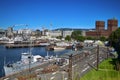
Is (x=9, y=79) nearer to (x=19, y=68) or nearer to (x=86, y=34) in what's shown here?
(x=19, y=68)

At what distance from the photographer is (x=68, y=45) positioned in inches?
2687

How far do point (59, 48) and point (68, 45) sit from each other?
4.58 m

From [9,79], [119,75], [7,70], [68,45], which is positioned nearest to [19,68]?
[7,70]

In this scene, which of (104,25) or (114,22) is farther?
(104,25)

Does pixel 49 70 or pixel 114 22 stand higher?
pixel 114 22

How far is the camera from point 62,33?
12269cm

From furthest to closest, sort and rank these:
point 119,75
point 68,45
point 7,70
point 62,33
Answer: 1. point 62,33
2. point 68,45
3. point 7,70
4. point 119,75

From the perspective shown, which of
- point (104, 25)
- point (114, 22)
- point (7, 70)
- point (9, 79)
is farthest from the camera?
point (104, 25)

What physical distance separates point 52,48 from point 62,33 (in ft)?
196

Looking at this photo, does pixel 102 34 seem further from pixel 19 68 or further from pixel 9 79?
pixel 9 79

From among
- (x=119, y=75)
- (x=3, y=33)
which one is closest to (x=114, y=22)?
(x=3, y=33)

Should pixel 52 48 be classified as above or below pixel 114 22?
below

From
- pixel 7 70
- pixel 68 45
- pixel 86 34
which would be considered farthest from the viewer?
pixel 86 34

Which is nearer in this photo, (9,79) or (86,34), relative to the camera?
(9,79)
